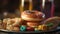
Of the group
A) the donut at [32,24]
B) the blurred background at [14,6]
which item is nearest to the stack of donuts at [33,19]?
the donut at [32,24]

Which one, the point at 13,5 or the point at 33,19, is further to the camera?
the point at 13,5

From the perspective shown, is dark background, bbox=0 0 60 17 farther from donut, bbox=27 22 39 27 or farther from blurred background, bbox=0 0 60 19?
donut, bbox=27 22 39 27

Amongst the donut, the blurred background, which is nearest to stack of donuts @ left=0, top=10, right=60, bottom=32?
the donut

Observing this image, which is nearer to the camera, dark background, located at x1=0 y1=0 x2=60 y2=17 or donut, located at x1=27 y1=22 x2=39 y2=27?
donut, located at x1=27 y1=22 x2=39 y2=27

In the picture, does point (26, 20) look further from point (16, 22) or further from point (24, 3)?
point (24, 3)

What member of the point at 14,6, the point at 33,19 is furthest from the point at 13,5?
the point at 33,19

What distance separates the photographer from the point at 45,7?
238 cm

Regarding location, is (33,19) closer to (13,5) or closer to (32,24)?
(32,24)

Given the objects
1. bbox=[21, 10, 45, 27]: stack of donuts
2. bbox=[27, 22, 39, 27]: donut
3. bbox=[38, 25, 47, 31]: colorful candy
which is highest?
bbox=[21, 10, 45, 27]: stack of donuts

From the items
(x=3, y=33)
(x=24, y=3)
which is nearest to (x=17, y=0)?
(x=24, y=3)

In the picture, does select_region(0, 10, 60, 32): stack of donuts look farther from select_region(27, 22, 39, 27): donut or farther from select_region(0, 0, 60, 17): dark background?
select_region(0, 0, 60, 17): dark background

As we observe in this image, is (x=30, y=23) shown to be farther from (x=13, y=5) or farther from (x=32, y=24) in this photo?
(x=13, y=5)

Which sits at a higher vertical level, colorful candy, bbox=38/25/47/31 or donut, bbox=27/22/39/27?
donut, bbox=27/22/39/27

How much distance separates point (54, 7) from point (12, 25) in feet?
5.49
